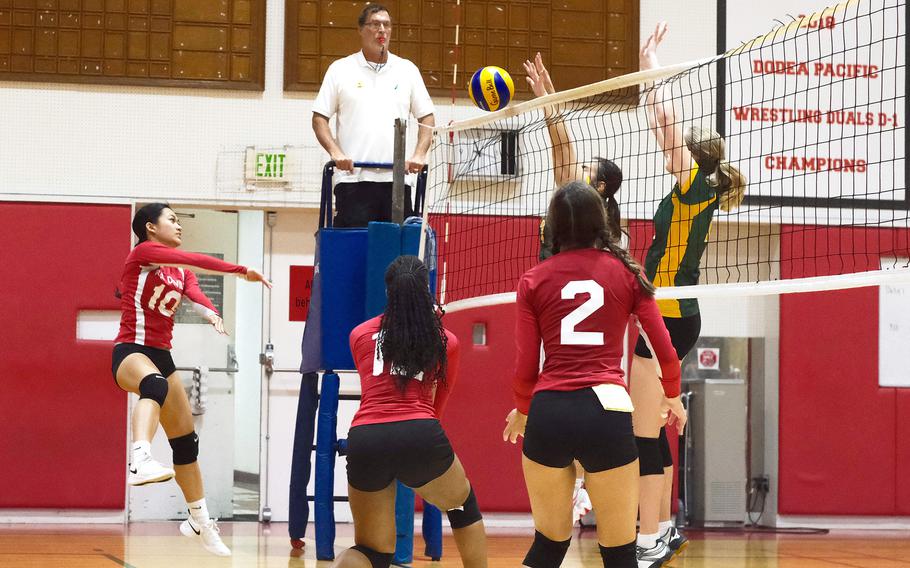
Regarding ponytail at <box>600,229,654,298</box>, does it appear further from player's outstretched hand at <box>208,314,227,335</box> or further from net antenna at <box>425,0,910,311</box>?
net antenna at <box>425,0,910,311</box>

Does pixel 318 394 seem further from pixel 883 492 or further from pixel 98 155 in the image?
pixel 883 492

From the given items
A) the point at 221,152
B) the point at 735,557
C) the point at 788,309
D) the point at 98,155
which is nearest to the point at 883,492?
the point at 788,309

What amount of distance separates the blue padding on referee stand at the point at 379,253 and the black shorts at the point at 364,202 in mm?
547

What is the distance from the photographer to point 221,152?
9.60m

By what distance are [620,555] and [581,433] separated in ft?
1.68

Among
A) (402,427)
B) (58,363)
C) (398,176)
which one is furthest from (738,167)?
(58,363)

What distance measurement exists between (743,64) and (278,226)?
14.8 feet

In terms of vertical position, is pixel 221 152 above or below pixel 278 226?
above

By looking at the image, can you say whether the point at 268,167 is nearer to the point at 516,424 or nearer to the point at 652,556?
the point at 652,556

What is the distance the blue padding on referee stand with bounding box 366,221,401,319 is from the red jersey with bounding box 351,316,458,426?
1653mm

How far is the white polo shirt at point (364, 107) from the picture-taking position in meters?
7.17

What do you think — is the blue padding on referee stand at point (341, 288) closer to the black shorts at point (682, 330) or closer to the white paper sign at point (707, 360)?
the black shorts at point (682, 330)

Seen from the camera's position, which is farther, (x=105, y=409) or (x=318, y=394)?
(x=105, y=409)

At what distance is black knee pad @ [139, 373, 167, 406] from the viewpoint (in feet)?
21.5
